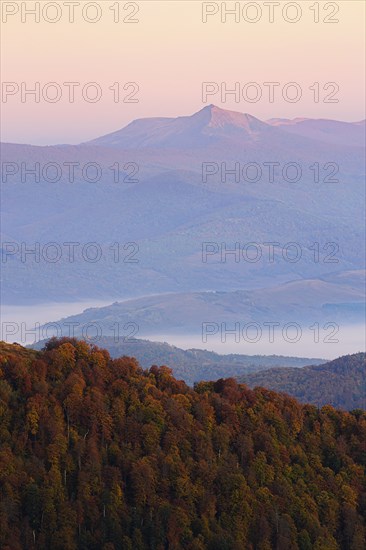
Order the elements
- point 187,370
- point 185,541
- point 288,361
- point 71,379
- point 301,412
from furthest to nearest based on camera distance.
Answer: point 288,361
point 187,370
point 301,412
point 71,379
point 185,541

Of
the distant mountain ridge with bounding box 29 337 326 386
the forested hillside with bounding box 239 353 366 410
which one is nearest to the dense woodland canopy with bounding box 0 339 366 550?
the forested hillside with bounding box 239 353 366 410

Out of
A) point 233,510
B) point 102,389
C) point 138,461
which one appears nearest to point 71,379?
point 102,389

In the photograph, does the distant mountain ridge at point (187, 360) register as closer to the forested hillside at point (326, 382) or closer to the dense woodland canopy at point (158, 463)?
the forested hillside at point (326, 382)

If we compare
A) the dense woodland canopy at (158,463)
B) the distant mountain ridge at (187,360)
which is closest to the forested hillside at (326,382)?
the distant mountain ridge at (187,360)

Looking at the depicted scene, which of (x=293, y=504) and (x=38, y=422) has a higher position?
(x=38, y=422)

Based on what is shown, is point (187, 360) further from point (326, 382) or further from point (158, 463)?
point (158, 463)

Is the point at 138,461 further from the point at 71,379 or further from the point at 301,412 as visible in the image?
the point at 301,412
